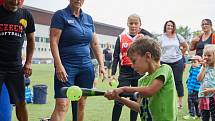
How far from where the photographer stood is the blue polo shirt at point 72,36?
4.89m

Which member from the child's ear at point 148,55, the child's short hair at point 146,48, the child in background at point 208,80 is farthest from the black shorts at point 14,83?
the child in background at point 208,80

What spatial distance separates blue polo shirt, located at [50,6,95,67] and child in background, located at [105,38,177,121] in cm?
174

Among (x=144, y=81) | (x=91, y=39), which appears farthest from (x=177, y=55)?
(x=144, y=81)

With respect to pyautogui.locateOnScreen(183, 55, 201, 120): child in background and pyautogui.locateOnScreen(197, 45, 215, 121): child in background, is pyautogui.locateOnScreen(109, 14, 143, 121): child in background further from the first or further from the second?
pyautogui.locateOnScreen(183, 55, 201, 120): child in background

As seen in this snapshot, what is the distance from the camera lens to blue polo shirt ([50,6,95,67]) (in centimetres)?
489

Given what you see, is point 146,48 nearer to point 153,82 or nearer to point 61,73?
point 153,82

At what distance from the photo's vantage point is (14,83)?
4.79 m

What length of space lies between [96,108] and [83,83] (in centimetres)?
341

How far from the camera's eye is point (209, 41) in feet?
25.5

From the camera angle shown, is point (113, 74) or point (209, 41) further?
point (209, 41)

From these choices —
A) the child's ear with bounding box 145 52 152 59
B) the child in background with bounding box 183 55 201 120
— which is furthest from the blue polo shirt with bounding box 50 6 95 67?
the child in background with bounding box 183 55 201 120

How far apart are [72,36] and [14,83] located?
2.94 feet

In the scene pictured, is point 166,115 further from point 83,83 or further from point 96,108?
point 96,108

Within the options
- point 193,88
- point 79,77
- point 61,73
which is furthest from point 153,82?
point 193,88
